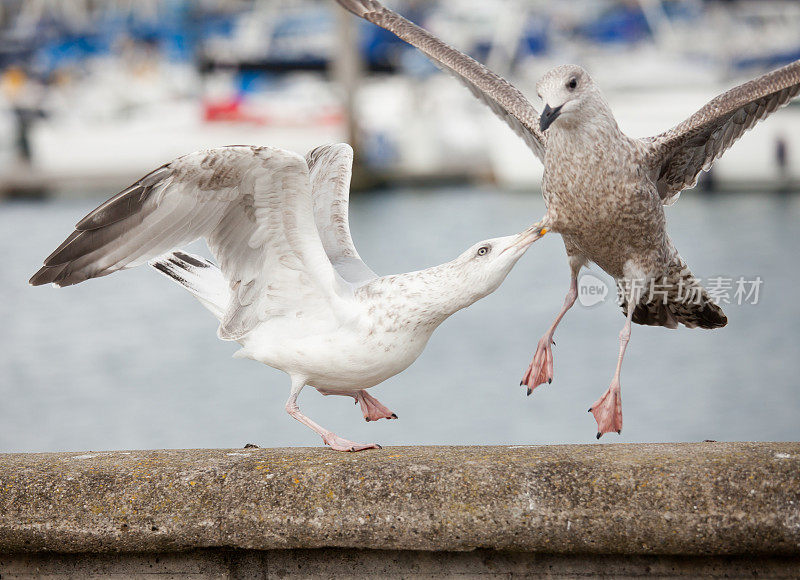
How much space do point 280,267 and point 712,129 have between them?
2685 millimetres

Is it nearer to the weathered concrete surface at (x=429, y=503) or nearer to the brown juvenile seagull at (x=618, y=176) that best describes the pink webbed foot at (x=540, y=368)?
the brown juvenile seagull at (x=618, y=176)

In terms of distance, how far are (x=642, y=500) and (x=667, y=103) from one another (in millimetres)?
27717

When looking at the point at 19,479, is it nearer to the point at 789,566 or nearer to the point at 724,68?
the point at 789,566

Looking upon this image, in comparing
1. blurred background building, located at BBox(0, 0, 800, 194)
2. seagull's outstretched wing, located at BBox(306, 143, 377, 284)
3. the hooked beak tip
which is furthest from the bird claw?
blurred background building, located at BBox(0, 0, 800, 194)

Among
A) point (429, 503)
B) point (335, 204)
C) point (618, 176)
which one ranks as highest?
point (618, 176)

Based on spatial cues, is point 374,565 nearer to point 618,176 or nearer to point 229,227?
point 229,227

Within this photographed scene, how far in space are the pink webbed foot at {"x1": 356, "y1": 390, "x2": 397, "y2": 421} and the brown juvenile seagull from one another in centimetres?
89

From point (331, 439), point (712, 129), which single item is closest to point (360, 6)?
point (712, 129)

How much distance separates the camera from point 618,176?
203 inches

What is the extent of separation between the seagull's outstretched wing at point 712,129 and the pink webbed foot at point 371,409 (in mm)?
1923

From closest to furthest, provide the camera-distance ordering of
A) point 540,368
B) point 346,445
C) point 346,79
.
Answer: point 346,445
point 540,368
point 346,79

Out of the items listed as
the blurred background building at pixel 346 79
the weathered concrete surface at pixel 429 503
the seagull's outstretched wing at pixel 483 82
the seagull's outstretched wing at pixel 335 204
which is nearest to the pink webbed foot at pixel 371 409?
the seagull's outstretched wing at pixel 335 204

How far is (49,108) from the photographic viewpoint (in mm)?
40594

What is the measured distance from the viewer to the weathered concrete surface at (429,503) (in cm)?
304
